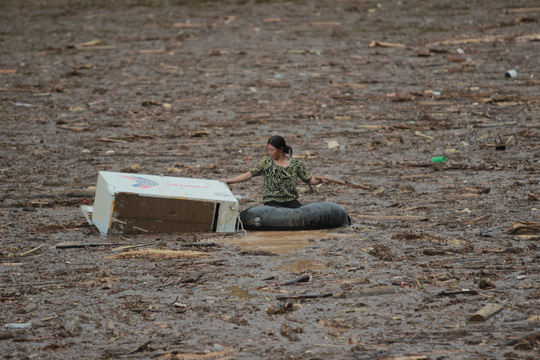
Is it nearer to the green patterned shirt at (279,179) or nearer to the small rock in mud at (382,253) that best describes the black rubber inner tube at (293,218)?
the green patterned shirt at (279,179)

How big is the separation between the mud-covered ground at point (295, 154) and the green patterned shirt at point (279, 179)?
2.51ft

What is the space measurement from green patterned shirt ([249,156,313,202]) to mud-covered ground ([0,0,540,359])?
765 mm

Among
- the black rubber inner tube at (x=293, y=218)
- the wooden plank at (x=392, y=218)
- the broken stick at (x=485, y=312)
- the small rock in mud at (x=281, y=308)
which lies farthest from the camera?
the wooden plank at (x=392, y=218)

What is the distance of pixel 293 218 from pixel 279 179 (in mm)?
653

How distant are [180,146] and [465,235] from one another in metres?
6.92

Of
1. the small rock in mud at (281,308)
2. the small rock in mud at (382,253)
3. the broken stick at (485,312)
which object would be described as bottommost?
the small rock in mud at (382,253)

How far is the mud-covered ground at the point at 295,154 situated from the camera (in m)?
5.91

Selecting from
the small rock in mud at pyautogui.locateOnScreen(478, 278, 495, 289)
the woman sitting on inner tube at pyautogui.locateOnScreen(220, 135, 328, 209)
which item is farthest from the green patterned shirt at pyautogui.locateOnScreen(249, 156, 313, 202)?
the small rock in mud at pyautogui.locateOnScreen(478, 278, 495, 289)

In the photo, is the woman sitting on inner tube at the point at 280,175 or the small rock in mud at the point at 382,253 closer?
the small rock in mud at the point at 382,253

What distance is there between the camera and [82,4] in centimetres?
2738

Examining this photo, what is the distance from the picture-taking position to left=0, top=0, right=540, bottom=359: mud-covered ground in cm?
591

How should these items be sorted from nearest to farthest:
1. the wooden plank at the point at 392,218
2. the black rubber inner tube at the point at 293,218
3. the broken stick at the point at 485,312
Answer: the broken stick at the point at 485,312 → the black rubber inner tube at the point at 293,218 → the wooden plank at the point at 392,218

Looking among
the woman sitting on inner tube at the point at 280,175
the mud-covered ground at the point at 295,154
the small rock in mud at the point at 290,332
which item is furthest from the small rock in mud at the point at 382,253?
the small rock in mud at the point at 290,332

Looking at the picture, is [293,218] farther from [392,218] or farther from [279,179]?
[392,218]
